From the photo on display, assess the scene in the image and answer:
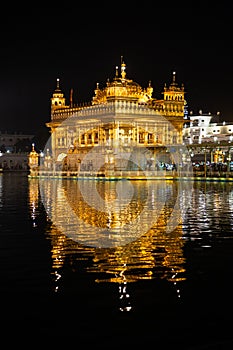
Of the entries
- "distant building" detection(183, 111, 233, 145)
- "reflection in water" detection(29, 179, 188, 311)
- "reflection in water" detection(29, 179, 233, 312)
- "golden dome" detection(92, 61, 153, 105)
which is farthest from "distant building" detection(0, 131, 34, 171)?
"reflection in water" detection(29, 179, 188, 311)

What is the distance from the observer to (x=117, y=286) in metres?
9.59

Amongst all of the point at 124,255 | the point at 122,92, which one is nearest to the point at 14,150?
the point at 122,92

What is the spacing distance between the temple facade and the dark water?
152ft

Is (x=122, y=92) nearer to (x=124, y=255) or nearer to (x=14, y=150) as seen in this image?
(x=124, y=255)

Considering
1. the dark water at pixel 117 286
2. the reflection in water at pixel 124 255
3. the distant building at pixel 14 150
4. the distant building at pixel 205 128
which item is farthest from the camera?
the distant building at pixel 14 150

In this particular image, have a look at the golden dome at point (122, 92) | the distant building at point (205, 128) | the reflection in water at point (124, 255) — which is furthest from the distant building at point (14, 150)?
the reflection in water at point (124, 255)

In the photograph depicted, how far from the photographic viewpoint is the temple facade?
69688 millimetres

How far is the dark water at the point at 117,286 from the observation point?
7.35 metres

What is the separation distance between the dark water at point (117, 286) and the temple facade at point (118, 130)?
4627 cm

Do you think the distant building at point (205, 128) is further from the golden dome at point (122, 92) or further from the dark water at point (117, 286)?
the dark water at point (117, 286)

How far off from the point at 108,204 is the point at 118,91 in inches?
1833

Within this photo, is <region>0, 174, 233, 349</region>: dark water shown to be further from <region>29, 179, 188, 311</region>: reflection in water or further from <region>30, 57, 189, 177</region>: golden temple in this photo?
<region>30, 57, 189, 177</region>: golden temple

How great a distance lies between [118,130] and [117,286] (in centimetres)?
6123

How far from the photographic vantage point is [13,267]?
11.1 metres
